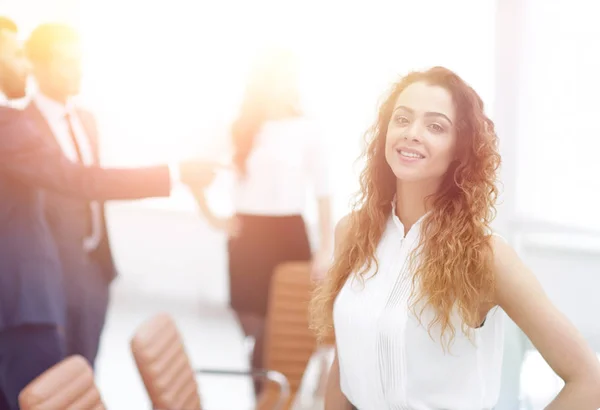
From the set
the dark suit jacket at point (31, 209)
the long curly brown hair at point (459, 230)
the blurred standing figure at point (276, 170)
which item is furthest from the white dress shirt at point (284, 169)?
the long curly brown hair at point (459, 230)

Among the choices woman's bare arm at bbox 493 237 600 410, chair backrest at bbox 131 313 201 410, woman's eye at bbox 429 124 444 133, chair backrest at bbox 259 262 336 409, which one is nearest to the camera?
woman's bare arm at bbox 493 237 600 410

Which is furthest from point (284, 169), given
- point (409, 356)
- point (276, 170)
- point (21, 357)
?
point (409, 356)

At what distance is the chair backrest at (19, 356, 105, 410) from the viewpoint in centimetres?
166

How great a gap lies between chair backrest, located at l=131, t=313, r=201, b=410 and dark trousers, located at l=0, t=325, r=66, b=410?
0.56m

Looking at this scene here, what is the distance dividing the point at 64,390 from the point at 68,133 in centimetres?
107

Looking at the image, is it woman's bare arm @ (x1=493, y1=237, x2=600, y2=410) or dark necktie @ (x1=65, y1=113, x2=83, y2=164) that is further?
dark necktie @ (x1=65, y1=113, x2=83, y2=164)

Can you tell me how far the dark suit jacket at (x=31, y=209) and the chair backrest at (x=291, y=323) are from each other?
574mm

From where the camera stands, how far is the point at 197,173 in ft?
9.39

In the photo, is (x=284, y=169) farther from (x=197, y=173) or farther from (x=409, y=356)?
(x=409, y=356)

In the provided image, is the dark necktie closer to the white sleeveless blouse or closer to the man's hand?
the man's hand

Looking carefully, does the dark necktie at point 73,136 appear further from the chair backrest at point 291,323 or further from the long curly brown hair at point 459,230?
the long curly brown hair at point 459,230

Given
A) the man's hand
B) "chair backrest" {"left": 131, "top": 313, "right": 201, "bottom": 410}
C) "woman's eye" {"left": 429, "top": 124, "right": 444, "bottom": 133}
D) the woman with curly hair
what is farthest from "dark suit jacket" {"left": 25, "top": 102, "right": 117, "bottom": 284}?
"woman's eye" {"left": 429, "top": 124, "right": 444, "bottom": 133}

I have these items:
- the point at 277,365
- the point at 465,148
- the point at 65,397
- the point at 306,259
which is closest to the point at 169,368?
the point at 65,397

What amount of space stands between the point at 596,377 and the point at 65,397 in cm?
125
